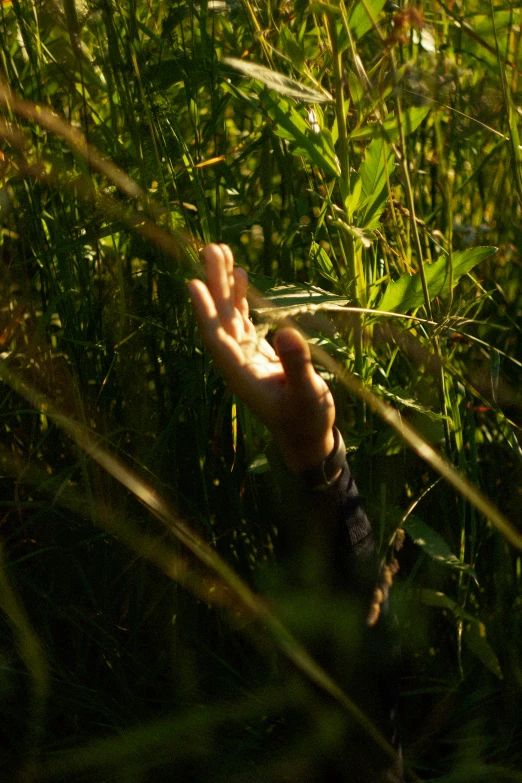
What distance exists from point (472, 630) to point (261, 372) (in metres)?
0.49

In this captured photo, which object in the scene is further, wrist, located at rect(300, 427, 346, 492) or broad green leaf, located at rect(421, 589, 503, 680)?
broad green leaf, located at rect(421, 589, 503, 680)

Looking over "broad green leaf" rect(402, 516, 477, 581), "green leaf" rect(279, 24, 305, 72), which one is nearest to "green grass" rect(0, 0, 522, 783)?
"broad green leaf" rect(402, 516, 477, 581)

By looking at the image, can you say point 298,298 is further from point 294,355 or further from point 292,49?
point 292,49

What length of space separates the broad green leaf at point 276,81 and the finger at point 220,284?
17 centimetres

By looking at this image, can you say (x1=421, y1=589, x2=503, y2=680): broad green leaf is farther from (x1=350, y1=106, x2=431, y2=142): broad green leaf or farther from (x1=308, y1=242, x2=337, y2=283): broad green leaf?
(x1=350, y1=106, x2=431, y2=142): broad green leaf

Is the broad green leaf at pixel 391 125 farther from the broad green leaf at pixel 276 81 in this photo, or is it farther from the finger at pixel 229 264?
the finger at pixel 229 264

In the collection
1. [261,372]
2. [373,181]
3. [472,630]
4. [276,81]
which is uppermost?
[276,81]

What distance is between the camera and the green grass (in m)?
0.98

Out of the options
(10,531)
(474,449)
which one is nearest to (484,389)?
(474,449)

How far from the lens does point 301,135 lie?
0.83 meters

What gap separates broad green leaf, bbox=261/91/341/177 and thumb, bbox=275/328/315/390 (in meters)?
0.21

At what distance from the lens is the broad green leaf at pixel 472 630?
99 centimetres

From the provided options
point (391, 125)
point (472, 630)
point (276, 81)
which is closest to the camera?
point (276, 81)

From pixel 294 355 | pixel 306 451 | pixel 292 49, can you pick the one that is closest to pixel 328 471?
pixel 306 451
